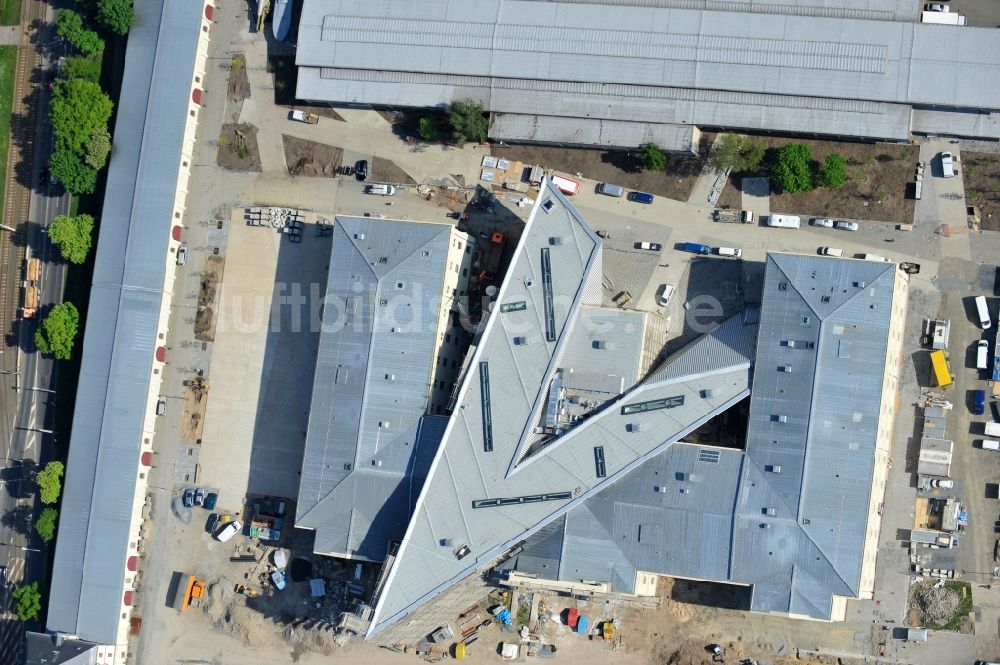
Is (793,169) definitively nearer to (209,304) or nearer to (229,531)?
(209,304)

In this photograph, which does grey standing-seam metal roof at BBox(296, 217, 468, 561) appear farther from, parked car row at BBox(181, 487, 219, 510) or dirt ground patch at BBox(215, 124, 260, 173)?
dirt ground patch at BBox(215, 124, 260, 173)

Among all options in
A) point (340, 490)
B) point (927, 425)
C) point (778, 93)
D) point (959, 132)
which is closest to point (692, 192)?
point (778, 93)

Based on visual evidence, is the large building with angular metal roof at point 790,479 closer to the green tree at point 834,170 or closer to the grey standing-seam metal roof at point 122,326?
the green tree at point 834,170

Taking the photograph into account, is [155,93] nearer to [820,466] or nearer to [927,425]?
[820,466]

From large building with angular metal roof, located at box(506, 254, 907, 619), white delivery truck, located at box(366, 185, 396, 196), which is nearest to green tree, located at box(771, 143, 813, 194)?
large building with angular metal roof, located at box(506, 254, 907, 619)

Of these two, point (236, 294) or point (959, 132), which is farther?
point (236, 294)

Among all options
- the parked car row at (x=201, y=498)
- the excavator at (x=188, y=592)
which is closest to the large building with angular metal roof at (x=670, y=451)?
the excavator at (x=188, y=592)
